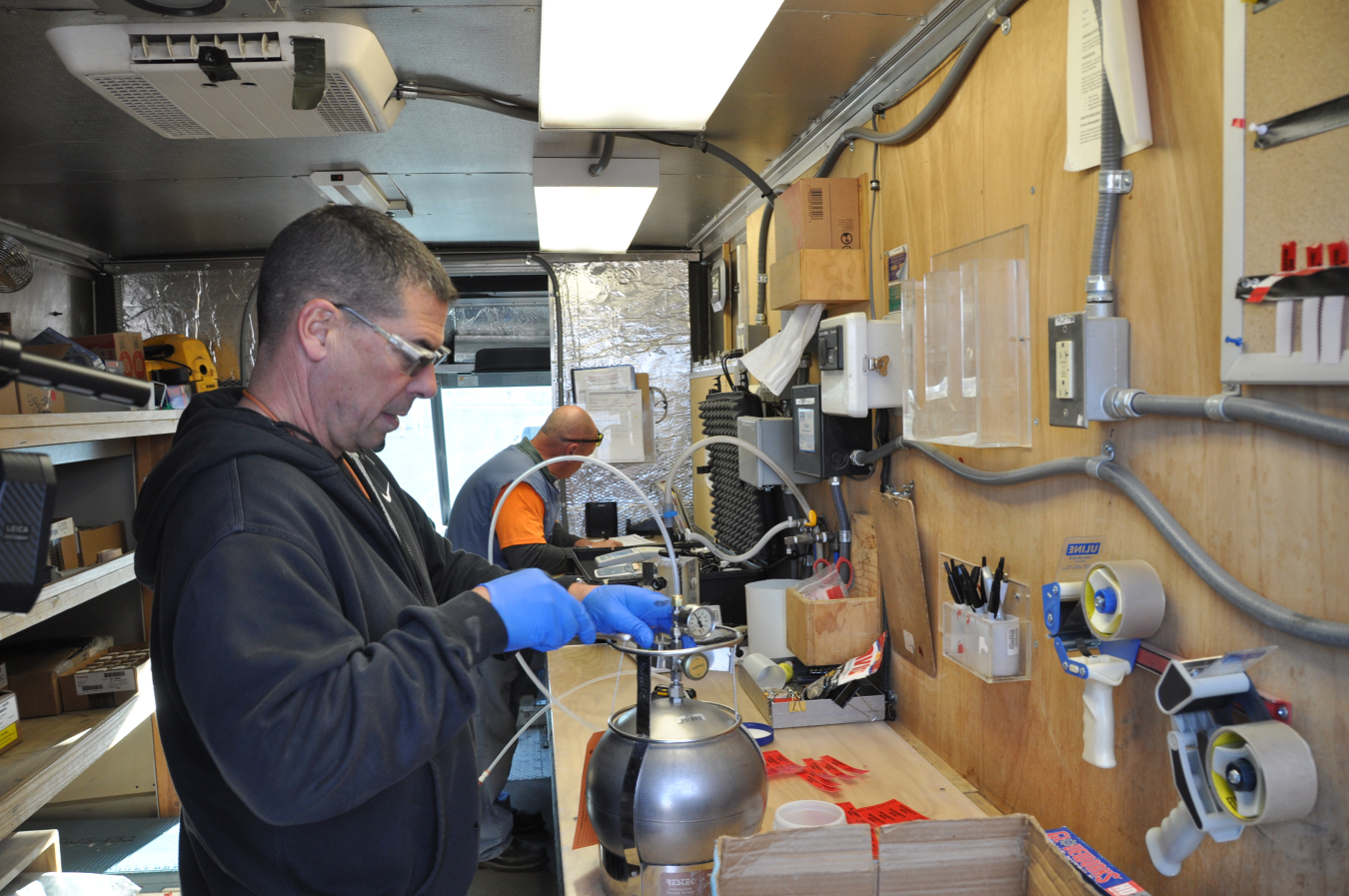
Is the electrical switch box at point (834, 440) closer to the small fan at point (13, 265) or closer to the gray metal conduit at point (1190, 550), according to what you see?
the gray metal conduit at point (1190, 550)

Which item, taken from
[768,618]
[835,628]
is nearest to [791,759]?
[835,628]

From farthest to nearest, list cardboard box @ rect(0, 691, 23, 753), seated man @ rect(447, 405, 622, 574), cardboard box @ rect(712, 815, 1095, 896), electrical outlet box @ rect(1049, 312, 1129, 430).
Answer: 1. seated man @ rect(447, 405, 622, 574)
2. cardboard box @ rect(0, 691, 23, 753)
3. electrical outlet box @ rect(1049, 312, 1129, 430)
4. cardboard box @ rect(712, 815, 1095, 896)

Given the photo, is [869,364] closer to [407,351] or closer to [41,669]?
[407,351]

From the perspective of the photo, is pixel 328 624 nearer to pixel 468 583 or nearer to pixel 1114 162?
pixel 468 583

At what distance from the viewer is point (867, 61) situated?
2055 mm

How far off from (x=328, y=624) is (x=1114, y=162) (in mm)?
1272

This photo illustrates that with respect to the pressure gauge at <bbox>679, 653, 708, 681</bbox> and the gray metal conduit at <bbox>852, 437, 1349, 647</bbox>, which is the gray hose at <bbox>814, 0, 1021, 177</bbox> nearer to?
the gray metal conduit at <bbox>852, 437, 1349, 647</bbox>

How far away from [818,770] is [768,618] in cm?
62

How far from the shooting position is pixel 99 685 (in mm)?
2666

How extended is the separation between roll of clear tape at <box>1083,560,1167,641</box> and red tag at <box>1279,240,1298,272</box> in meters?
0.46

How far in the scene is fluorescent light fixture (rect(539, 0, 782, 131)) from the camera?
1.45 metres

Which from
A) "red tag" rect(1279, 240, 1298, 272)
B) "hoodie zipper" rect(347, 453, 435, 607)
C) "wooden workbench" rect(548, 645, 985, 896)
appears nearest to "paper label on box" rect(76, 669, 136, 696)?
"wooden workbench" rect(548, 645, 985, 896)

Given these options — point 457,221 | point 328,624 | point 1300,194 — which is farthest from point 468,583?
point 457,221

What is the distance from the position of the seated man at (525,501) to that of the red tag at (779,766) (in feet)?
4.47
